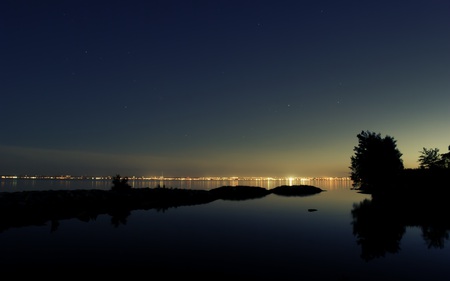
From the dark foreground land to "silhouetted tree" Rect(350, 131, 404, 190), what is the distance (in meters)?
40.9

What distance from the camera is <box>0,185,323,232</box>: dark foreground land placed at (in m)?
32.2

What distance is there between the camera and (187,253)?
768 inches

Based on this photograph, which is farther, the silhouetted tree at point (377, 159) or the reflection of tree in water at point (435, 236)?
the silhouetted tree at point (377, 159)

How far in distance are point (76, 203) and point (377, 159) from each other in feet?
227

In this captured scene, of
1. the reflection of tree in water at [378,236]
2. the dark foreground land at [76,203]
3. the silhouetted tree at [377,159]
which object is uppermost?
the silhouetted tree at [377,159]

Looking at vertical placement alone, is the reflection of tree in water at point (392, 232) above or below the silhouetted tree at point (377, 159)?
below

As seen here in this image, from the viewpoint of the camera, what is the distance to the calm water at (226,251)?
16.1 meters

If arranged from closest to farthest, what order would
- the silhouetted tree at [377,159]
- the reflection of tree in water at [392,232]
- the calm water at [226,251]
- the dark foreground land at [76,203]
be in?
the calm water at [226,251] < the reflection of tree in water at [392,232] < the dark foreground land at [76,203] < the silhouetted tree at [377,159]

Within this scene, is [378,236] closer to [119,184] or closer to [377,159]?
[119,184]

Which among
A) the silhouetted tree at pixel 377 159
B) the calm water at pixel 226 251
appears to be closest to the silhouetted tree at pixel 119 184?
the calm water at pixel 226 251

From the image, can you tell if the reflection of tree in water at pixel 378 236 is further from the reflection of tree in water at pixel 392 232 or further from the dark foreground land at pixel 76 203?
the dark foreground land at pixel 76 203

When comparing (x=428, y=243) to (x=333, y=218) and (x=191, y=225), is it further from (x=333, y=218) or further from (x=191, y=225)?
(x=191, y=225)

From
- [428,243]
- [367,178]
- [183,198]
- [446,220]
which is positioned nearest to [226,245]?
[428,243]

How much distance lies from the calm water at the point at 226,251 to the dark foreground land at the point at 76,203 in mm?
4297
